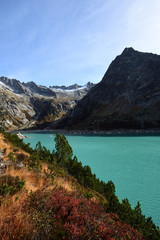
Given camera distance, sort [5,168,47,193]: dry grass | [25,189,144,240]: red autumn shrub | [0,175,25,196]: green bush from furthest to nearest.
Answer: [5,168,47,193]: dry grass < [0,175,25,196]: green bush < [25,189,144,240]: red autumn shrub

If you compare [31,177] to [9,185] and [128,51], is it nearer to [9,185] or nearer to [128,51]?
[9,185]

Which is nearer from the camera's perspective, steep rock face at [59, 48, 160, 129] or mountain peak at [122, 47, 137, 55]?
steep rock face at [59, 48, 160, 129]

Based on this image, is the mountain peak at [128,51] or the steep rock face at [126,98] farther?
the mountain peak at [128,51]

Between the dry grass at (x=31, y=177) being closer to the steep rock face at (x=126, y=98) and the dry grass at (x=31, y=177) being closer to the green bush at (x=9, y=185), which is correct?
the green bush at (x=9, y=185)

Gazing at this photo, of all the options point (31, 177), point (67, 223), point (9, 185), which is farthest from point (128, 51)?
point (67, 223)

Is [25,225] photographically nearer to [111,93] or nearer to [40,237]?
[40,237]

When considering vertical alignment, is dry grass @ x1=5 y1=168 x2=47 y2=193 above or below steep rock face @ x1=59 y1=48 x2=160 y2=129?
below

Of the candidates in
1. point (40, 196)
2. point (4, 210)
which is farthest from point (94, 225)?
point (4, 210)

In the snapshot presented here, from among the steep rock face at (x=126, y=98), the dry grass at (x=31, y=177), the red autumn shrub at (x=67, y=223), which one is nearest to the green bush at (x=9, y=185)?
the dry grass at (x=31, y=177)

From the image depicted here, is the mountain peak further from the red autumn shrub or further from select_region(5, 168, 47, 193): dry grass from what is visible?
the red autumn shrub

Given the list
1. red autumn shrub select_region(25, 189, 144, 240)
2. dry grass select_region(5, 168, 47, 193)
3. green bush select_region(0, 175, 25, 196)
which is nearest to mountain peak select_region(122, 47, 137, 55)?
dry grass select_region(5, 168, 47, 193)
